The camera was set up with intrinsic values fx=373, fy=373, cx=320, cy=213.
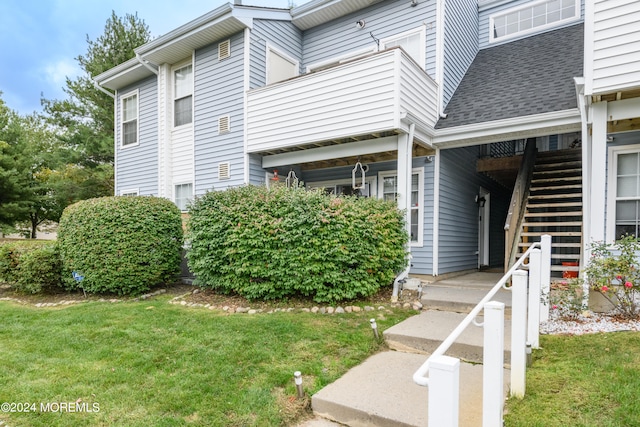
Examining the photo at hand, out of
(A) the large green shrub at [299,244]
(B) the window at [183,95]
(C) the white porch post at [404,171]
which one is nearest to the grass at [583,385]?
(A) the large green shrub at [299,244]

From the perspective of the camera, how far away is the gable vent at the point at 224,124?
829cm

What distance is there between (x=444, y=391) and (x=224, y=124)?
26.0 ft

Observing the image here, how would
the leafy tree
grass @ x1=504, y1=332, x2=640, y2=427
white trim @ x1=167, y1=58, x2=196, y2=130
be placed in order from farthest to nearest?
the leafy tree, white trim @ x1=167, y1=58, x2=196, y2=130, grass @ x1=504, y1=332, x2=640, y2=427

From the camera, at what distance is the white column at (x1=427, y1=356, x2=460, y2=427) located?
4.48 feet

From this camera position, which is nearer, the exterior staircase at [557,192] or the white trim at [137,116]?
the exterior staircase at [557,192]

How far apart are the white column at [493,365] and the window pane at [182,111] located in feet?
29.1

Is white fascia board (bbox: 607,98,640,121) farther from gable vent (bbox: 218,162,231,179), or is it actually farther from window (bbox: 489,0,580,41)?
gable vent (bbox: 218,162,231,179)

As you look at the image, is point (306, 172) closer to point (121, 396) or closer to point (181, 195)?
point (181, 195)

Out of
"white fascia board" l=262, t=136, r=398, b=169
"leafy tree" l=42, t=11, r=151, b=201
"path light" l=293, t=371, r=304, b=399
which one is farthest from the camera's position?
"leafy tree" l=42, t=11, r=151, b=201

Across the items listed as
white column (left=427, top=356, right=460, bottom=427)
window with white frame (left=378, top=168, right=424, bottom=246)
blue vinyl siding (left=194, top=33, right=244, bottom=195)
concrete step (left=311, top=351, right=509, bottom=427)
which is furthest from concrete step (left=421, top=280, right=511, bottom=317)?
blue vinyl siding (left=194, top=33, right=244, bottom=195)

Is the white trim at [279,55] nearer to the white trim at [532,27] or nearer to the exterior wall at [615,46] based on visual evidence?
the white trim at [532,27]

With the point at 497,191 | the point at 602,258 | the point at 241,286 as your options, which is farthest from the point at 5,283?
the point at 497,191

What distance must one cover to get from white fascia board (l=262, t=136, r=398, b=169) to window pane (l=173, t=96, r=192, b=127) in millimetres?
2649

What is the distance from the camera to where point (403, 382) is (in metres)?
3.10
